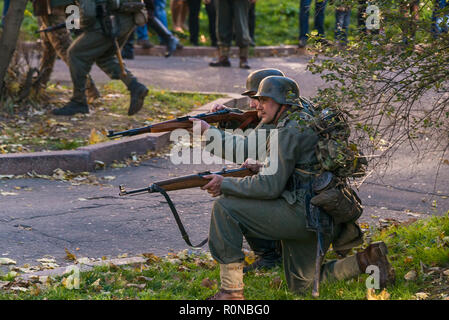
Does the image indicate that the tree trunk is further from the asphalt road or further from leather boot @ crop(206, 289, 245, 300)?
leather boot @ crop(206, 289, 245, 300)

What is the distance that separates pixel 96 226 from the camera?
6.24 metres

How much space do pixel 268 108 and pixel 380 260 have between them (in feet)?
3.76

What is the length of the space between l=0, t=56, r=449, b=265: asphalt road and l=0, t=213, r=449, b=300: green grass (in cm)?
51

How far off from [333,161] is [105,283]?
5.30ft

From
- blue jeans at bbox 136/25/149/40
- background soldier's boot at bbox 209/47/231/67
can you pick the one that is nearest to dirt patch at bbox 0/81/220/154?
background soldier's boot at bbox 209/47/231/67

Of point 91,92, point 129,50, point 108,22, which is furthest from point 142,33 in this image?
point 108,22

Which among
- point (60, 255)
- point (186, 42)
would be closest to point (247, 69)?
point (186, 42)

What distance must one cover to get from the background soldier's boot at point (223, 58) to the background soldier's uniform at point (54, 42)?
369 cm

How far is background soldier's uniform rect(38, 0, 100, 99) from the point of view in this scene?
377 inches

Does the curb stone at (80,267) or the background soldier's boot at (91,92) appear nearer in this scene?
the curb stone at (80,267)

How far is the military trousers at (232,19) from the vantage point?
1285cm

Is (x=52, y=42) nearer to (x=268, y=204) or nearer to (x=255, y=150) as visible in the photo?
(x=255, y=150)

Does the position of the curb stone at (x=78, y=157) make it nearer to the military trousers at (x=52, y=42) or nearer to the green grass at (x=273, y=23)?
the military trousers at (x=52, y=42)

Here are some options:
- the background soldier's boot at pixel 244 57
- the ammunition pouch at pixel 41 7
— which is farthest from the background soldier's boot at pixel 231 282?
the background soldier's boot at pixel 244 57
